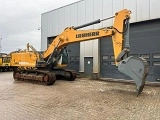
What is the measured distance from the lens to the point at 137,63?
884cm

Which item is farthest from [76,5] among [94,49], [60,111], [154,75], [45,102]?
[60,111]

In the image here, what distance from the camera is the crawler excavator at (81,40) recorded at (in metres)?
8.88

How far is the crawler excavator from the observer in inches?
350

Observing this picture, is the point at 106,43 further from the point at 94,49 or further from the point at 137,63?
the point at 137,63

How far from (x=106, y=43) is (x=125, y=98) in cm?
762

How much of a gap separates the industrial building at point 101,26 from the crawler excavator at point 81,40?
93.4 inches

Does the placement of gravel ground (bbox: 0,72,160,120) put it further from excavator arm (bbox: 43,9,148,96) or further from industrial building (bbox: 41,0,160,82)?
industrial building (bbox: 41,0,160,82)

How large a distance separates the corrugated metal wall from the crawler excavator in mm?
2492

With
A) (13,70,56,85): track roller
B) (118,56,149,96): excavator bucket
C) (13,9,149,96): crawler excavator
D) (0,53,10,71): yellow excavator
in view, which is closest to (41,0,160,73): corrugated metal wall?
(13,9,149,96): crawler excavator

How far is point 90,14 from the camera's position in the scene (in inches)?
654

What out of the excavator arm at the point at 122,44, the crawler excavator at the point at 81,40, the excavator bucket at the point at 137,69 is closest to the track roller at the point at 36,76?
the crawler excavator at the point at 81,40

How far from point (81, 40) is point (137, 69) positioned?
4.35m

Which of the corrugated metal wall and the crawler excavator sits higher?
the corrugated metal wall

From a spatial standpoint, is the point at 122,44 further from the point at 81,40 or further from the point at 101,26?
the point at 101,26
